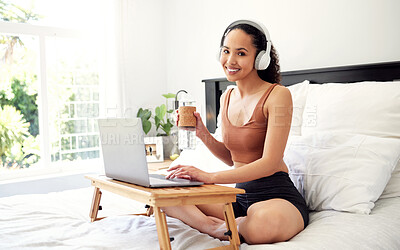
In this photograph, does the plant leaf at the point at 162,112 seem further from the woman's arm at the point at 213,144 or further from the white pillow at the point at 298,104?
the woman's arm at the point at 213,144

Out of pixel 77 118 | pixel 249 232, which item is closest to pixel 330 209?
pixel 249 232

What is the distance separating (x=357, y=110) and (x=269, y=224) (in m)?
0.87

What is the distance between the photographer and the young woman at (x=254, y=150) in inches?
54.7

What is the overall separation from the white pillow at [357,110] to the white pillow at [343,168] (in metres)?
0.11

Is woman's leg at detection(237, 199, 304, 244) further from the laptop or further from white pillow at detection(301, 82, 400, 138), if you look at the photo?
white pillow at detection(301, 82, 400, 138)

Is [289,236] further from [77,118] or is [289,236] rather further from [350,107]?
[77,118]

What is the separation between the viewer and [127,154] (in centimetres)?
138

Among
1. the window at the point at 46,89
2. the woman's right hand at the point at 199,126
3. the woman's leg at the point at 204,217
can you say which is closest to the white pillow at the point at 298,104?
the woman's right hand at the point at 199,126

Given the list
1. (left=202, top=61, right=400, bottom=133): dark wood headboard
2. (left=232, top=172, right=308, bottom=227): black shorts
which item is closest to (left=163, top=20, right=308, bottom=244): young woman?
(left=232, top=172, right=308, bottom=227): black shorts

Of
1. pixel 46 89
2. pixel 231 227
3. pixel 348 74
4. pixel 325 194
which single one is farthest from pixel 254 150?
pixel 46 89

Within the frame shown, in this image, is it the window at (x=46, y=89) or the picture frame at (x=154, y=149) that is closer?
the window at (x=46, y=89)

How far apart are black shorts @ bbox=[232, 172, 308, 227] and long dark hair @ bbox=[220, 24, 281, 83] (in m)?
0.44

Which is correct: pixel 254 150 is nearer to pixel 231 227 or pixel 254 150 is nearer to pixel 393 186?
pixel 231 227

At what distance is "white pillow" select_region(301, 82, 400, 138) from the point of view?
72.7 inches
